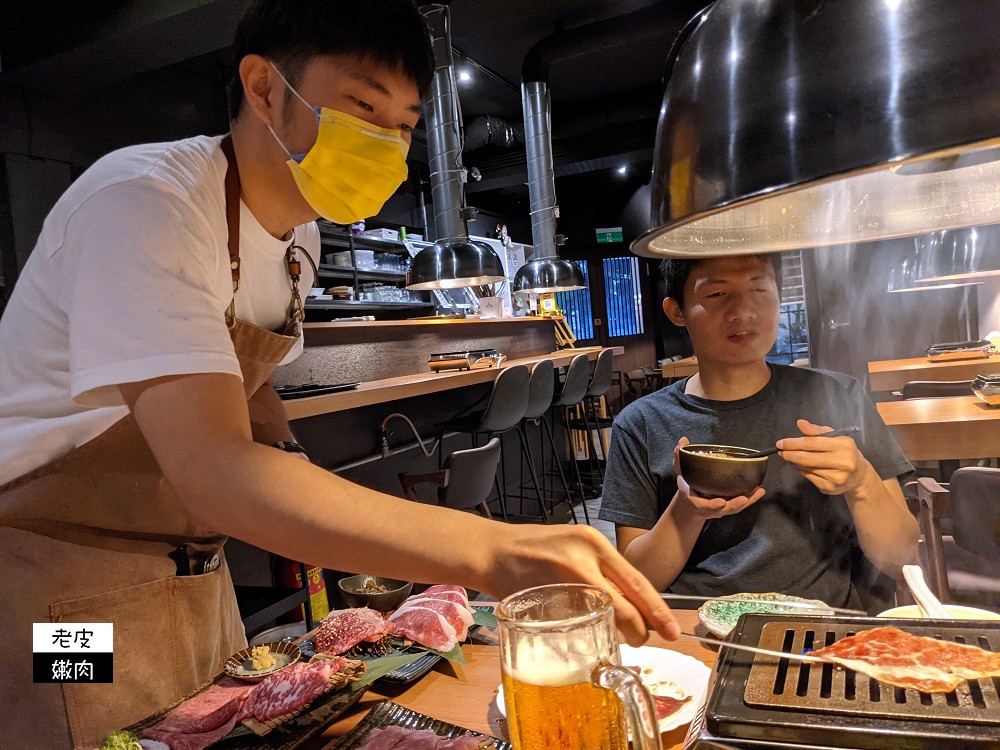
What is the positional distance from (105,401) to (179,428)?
19 cm

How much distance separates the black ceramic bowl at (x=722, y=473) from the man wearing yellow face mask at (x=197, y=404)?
22.9 inches

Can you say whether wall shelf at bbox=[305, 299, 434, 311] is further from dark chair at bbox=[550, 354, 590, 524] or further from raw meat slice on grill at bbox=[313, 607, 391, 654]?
raw meat slice on grill at bbox=[313, 607, 391, 654]

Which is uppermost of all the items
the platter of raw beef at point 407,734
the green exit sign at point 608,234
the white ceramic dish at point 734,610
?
the green exit sign at point 608,234

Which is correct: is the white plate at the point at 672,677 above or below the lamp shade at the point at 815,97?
below

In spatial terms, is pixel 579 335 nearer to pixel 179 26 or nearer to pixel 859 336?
pixel 859 336

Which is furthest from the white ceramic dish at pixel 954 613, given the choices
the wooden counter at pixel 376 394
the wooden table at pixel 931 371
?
the wooden table at pixel 931 371

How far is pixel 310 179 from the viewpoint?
1.39 meters

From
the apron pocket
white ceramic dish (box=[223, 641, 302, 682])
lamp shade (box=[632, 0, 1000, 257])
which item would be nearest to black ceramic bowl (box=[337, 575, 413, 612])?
white ceramic dish (box=[223, 641, 302, 682])

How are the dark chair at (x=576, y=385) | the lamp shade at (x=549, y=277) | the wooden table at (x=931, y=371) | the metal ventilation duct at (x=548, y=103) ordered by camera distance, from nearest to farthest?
the wooden table at (x=931, y=371) < the dark chair at (x=576, y=385) < the metal ventilation duct at (x=548, y=103) < the lamp shade at (x=549, y=277)

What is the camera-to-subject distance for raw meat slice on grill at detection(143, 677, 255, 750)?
2.96ft

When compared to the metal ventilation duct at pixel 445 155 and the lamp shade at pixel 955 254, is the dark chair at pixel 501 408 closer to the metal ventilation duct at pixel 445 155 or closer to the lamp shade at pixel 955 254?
the metal ventilation duct at pixel 445 155

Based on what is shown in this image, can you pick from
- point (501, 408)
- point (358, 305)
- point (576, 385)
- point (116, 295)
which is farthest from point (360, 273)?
point (116, 295)

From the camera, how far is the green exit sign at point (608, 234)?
12.6m

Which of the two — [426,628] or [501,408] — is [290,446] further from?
[501,408]
